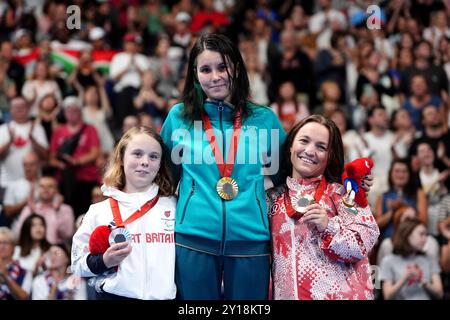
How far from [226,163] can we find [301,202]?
455mm

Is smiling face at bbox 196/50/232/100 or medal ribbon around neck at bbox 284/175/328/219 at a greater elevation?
smiling face at bbox 196/50/232/100

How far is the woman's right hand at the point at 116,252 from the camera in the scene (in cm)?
470

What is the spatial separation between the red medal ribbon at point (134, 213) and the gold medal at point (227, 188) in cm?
39

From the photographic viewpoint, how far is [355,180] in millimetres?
4867

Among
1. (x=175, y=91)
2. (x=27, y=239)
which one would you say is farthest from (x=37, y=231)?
(x=175, y=91)

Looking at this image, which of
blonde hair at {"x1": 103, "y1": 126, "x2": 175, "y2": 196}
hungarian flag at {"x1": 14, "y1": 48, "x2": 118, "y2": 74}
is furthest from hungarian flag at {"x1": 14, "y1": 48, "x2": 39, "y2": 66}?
blonde hair at {"x1": 103, "y1": 126, "x2": 175, "y2": 196}

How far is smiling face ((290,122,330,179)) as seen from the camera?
4977 millimetres

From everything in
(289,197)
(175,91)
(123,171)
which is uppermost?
(175,91)

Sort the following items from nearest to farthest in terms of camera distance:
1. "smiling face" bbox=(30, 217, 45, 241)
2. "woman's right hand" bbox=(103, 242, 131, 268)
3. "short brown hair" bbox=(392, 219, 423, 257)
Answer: "woman's right hand" bbox=(103, 242, 131, 268) → "short brown hair" bbox=(392, 219, 423, 257) → "smiling face" bbox=(30, 217, 45, 241)

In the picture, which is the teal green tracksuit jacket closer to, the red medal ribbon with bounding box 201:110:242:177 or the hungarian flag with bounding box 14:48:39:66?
the red medal ribbon with bounding box 201:110:242:177

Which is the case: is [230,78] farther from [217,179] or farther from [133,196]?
[133,196]

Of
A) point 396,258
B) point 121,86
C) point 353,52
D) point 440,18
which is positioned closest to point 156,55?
point 121,86

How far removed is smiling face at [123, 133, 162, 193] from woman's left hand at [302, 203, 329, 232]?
87 centimetres
